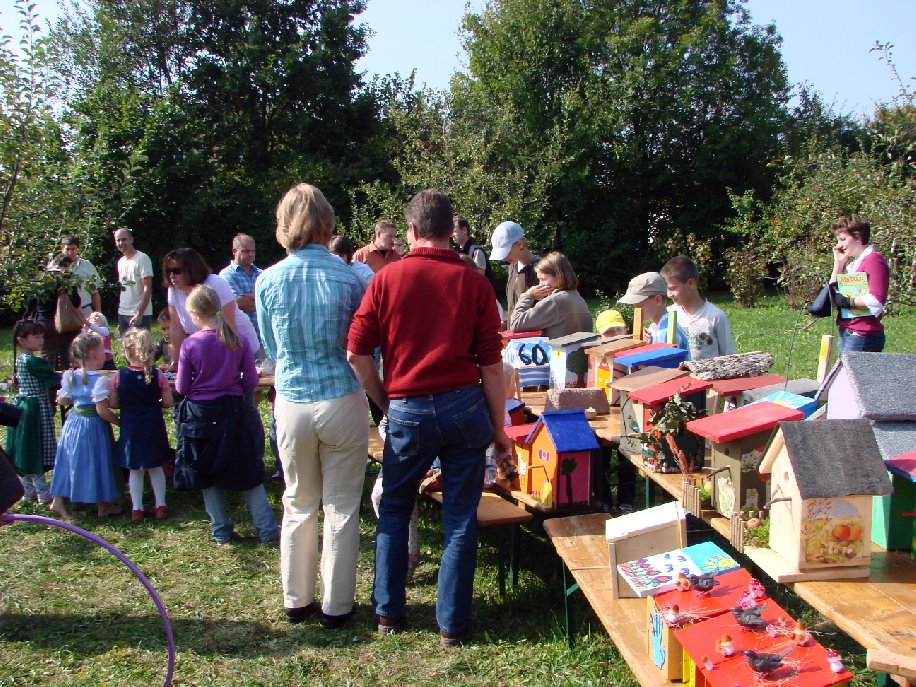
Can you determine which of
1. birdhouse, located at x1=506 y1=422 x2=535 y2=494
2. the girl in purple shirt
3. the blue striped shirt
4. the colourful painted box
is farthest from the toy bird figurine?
the girl in purple shirt

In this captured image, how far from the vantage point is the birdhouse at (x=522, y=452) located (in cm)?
407

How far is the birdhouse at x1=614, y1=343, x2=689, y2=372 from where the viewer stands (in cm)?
419

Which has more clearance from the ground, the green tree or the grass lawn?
the green tree

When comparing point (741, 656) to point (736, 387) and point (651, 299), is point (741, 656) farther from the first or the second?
point (651, 299)

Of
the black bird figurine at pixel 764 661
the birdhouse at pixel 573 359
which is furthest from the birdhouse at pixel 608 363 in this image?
the black bird figurine at pixel 764 661

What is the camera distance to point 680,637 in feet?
7.84

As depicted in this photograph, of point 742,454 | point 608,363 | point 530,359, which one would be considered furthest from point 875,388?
point 530,359

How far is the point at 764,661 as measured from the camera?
216 centimetres

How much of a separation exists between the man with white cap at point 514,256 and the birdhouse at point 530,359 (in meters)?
0.91

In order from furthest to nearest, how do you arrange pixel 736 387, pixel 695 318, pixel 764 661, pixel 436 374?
pixel 695 318 → pixel 736 387 → pixel 436 374 → pixel 764 661

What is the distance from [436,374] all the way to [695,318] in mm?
1994

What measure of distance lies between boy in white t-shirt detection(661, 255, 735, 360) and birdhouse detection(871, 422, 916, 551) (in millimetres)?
1766

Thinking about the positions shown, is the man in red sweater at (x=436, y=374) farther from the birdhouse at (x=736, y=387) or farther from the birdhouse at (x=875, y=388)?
the birdhouse at (x=875, y=388)

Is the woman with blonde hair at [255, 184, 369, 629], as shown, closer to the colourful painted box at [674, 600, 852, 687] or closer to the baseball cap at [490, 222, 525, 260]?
the colourful painted box at [674, 600, 852, 687]
